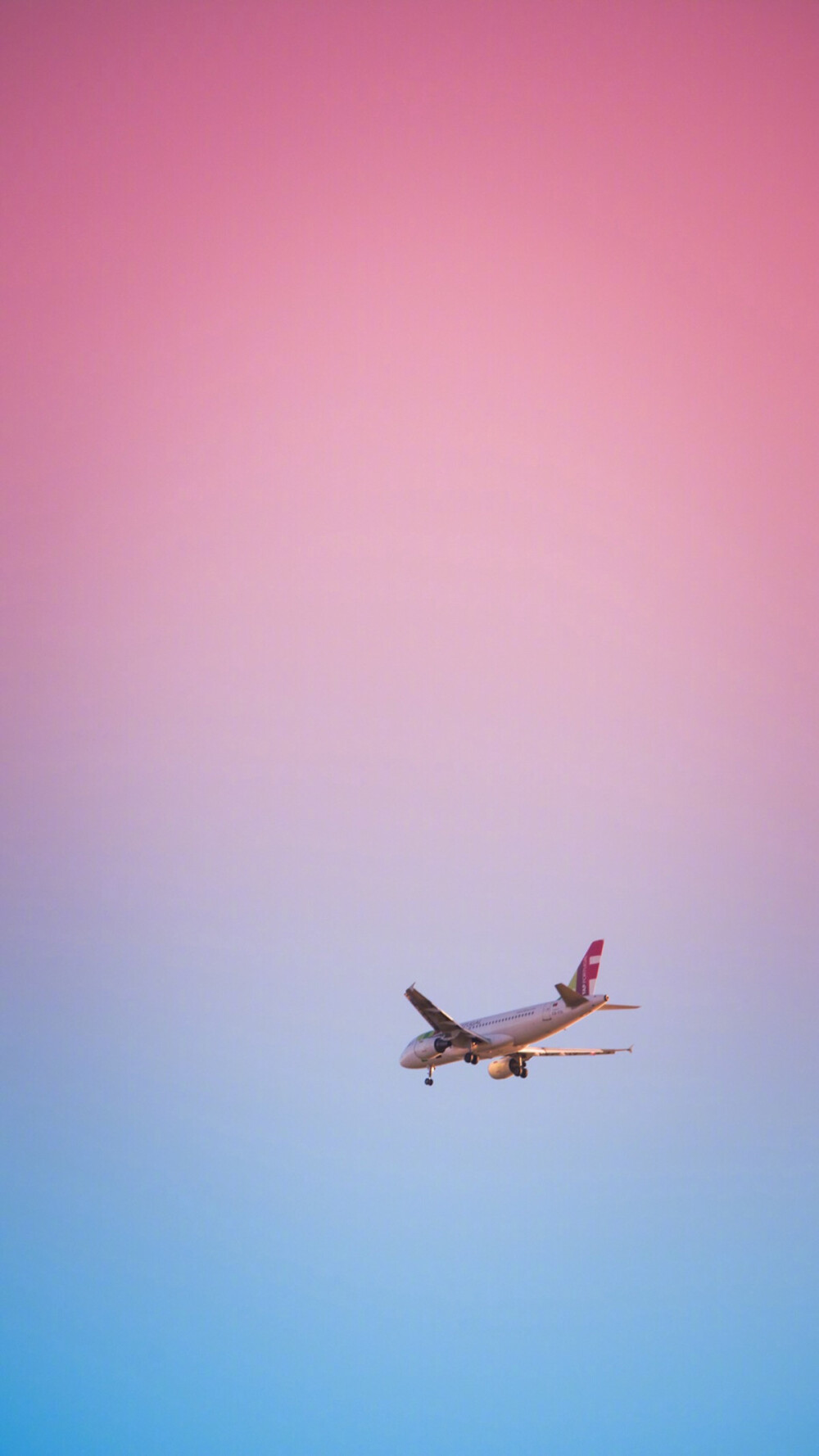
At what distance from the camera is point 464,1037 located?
74.8 m

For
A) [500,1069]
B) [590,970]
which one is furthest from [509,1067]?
[590,970]

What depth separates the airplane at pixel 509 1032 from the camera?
69688mm

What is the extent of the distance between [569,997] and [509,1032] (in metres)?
6.13

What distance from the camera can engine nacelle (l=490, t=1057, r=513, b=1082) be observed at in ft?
252

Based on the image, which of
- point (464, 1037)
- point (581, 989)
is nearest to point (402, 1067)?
point (464, 1037)

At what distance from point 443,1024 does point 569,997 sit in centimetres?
950

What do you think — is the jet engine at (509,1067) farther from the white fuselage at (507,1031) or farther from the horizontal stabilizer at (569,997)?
the horizontal stabilizer at (569,997)

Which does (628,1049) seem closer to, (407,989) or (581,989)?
(581,989)

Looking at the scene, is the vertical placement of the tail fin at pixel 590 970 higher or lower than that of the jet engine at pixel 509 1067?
higher

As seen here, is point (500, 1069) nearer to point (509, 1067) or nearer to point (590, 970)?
point (509, 1067)

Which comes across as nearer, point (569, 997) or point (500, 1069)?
point (569, 997)

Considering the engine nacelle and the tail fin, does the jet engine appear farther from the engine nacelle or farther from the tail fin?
the tail fin

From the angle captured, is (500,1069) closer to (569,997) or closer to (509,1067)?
(509,1067)

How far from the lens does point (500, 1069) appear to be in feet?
253
